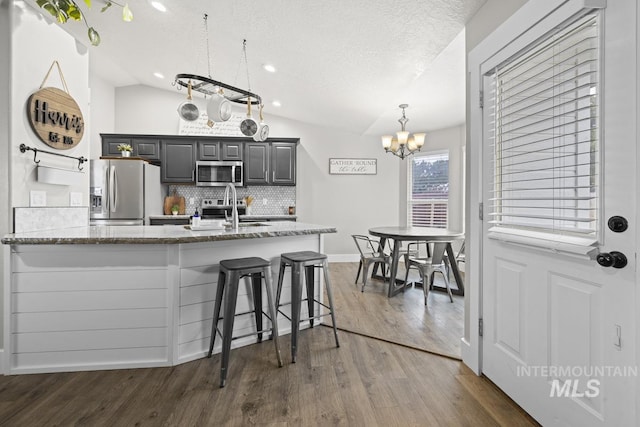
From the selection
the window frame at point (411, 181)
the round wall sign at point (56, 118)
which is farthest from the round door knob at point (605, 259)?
the window frame at point (411, 181)

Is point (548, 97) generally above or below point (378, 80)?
below

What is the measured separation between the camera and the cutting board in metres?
5.60

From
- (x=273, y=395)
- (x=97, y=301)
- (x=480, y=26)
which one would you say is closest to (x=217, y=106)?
(x=97, y=301)

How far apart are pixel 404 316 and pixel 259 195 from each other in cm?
364

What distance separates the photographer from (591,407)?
53.9 inches

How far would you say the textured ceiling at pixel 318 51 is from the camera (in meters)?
2.53

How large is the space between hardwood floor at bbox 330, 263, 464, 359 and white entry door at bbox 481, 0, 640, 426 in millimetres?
686

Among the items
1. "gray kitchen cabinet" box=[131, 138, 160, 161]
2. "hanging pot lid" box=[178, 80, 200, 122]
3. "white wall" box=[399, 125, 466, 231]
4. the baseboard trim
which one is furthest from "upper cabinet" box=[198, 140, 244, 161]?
"white wall" box=[399, 125, 466, 231]

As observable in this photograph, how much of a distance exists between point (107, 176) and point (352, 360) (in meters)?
4.44

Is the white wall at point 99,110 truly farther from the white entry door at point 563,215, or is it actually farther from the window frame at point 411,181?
the white entry door at point 563,215

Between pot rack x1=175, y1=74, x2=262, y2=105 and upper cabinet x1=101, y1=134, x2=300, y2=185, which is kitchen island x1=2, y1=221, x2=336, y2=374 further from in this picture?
upper cabinet x1=101, y1=134, x2=300, y2=185

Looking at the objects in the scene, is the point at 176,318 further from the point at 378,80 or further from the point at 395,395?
the point at 378,80

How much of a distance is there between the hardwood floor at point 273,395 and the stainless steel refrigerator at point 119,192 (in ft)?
10.1

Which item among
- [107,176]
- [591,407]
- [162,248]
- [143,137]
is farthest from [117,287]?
[143,137]
